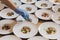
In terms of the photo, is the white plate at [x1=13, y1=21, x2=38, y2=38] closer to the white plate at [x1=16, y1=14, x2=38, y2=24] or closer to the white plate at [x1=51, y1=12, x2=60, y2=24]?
the white plate at [x1=16, y1=14, x2=38, y2=24]

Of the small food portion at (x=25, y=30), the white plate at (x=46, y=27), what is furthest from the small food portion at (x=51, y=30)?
the small food portion at (x=25, y=30)

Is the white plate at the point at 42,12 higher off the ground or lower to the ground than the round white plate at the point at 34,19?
higher

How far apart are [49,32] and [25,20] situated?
184mm

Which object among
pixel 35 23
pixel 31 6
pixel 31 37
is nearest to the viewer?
pixel 31 37

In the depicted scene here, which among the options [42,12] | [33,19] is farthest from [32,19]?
[42,12]

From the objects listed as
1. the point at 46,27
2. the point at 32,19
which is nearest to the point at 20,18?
the point at 32,19

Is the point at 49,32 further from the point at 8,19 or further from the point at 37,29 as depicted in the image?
the point at 8,19

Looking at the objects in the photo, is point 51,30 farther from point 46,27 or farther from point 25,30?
point 25,30

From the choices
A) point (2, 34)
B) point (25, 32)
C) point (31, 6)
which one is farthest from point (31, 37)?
point (31, 6)

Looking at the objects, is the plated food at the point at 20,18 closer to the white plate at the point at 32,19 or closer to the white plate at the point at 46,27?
the white plate at the point at 32,19

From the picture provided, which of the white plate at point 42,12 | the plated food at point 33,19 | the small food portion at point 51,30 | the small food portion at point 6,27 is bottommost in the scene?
the small food portion at point 51,30

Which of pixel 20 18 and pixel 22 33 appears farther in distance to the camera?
pixel 20 18

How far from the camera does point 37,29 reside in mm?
850

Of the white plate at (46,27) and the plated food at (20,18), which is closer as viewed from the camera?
the white plate at (46,27)
